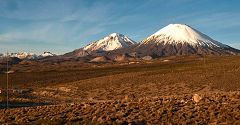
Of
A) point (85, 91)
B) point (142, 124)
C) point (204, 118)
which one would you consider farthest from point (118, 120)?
point (85, 91)

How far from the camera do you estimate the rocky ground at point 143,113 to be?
24.6 m

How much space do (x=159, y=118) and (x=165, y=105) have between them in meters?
4.32

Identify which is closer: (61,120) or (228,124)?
(228,124)

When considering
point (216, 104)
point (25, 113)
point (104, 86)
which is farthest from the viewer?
point (104, 86)

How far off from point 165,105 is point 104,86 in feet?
178

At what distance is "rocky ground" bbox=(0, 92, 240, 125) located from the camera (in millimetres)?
24625

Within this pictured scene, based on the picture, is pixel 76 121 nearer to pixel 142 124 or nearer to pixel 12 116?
pixel 142 124

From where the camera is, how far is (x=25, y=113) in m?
30.9

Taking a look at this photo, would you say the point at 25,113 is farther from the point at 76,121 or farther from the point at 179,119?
the point at 179,119

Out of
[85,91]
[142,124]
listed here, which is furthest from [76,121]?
[85,91]

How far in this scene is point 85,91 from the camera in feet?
257

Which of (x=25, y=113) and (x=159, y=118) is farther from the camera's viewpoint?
(x=25, y=113)

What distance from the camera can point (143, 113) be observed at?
88.4 feet

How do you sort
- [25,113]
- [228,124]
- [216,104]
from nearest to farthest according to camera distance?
[228,124], [216,104], [25,113]
